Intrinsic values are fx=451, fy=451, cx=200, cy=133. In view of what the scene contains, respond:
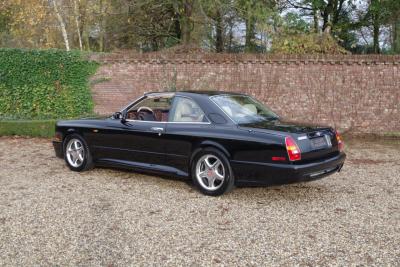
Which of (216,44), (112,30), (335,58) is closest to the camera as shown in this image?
(335,58)

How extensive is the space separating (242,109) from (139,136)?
5.48 ft

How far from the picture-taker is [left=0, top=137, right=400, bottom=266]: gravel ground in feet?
13.9

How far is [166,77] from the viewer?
46.5 ft

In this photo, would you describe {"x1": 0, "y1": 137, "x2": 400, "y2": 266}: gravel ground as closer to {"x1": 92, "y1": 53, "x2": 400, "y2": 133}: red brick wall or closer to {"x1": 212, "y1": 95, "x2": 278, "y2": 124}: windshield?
{"x1": 212, "y1": 95, "x2": 278, "y2": 124}: windshield

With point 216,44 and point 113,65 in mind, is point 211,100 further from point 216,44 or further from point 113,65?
point 216,44

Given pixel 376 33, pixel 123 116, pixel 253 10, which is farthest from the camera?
pixel 376 33

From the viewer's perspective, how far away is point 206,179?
6344 mm

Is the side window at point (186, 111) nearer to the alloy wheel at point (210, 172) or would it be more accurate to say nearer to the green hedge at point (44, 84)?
the alloy wheel at point (210, 172)

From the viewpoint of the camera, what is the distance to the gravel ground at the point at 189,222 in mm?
4223

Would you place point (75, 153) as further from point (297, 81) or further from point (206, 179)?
point (297, 81)

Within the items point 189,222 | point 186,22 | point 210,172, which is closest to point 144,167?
point 210,172

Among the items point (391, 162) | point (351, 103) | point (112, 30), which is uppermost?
point (112, 30)

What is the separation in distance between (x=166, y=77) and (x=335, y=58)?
5107 millimetres

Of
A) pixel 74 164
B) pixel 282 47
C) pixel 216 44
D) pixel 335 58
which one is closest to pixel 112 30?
pixel 216 44
